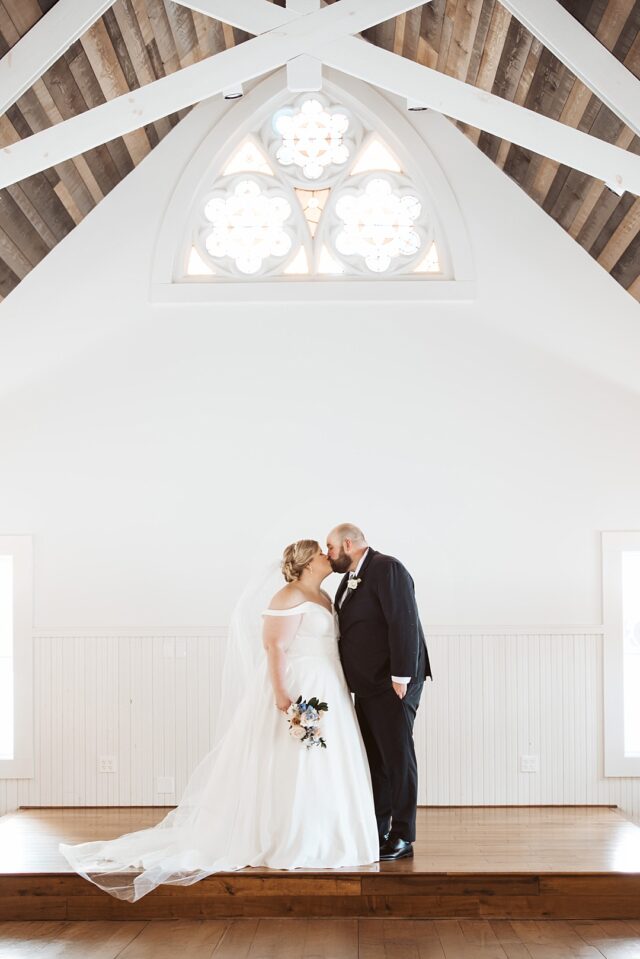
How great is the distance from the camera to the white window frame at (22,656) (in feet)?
19.2

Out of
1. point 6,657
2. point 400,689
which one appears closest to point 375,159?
point 400,689

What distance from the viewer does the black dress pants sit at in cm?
453

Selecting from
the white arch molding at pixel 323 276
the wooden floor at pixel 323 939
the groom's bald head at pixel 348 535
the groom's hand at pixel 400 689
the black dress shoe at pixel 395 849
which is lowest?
the wooden floor at pixel 323 939

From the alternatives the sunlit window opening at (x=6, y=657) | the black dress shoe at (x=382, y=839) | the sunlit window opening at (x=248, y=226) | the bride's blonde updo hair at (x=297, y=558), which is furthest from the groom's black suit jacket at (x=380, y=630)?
the sunlit window opening at (x=6, y=657)

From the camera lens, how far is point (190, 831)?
4.49 meters

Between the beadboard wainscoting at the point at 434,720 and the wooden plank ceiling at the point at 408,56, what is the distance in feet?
7.25

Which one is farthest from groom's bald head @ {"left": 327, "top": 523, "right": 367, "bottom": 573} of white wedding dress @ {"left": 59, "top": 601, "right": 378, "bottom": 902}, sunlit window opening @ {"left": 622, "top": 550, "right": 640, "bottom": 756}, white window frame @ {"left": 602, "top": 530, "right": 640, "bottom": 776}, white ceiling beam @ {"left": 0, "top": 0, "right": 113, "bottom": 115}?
white ceiling beam @ {"left": 0, "top": 0, "right": 113, "bottom": 115}

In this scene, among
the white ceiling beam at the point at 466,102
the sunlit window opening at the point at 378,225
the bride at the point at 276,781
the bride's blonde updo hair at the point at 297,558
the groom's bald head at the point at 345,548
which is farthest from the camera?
the sunlit window opening at the point at 378,225

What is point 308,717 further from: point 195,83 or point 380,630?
point 195,83

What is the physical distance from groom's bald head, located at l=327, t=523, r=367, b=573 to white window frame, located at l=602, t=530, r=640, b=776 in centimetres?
188

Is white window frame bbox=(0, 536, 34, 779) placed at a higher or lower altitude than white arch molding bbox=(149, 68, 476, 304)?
lower

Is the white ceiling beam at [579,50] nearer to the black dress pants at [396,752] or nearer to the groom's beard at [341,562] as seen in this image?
the groom's beard at [341,562]

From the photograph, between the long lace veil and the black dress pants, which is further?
the black dress pants

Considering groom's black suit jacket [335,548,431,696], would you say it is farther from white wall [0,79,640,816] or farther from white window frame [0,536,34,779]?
white window frame [0,536,34,779]
